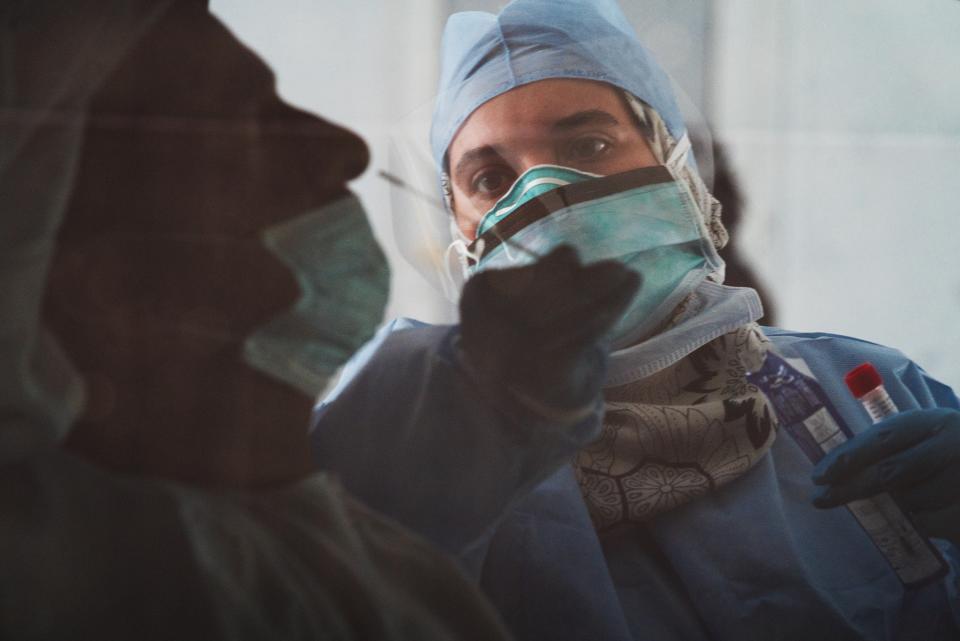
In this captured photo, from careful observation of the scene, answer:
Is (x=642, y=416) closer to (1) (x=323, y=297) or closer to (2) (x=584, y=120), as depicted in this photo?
(2) (x=584, y=120)

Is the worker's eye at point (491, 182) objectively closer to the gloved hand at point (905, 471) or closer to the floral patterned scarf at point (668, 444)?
the floral patterned scarf at point (668, 444)

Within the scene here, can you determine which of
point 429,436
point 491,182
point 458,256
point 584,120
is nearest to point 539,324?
point 429,436

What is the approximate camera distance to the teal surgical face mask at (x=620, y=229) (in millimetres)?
899

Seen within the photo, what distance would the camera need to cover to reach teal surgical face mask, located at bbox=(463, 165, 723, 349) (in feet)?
2.95

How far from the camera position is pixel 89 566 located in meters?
0.49

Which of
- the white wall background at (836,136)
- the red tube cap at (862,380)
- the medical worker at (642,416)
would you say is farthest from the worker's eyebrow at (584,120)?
the red tube cap at (862,380)

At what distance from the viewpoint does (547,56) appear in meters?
1.08

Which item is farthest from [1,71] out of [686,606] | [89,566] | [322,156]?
[686,606]

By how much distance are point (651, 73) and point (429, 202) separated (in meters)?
0.41

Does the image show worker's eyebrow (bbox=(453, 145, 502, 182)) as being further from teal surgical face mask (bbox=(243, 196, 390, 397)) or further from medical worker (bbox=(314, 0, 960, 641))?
teal surgical face mask (bbox=(243, 196, 390, 397))

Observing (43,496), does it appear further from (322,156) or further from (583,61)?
(583,61)

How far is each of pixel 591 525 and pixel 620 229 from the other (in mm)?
369

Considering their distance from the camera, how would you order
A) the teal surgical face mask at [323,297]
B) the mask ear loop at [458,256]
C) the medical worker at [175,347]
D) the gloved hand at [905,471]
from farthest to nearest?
the gloved hand at [905,471] < the mask ear loop at [458,256] < the teal surgical face mask at [323,297] < the medical worker at [175,347]

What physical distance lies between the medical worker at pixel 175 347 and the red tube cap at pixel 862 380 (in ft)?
1.96
